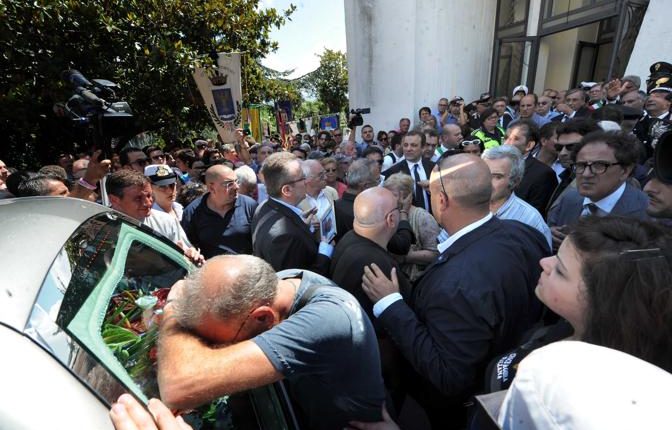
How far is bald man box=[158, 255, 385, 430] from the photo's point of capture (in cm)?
104

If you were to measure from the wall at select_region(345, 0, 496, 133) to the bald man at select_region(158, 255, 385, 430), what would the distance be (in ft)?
34.8

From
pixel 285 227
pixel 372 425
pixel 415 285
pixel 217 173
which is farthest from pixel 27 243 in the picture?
pixel 217 173

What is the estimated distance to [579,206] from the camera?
2.90 m

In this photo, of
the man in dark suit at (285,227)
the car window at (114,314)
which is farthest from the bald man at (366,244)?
the car window at (114,314)

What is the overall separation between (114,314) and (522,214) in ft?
8.66

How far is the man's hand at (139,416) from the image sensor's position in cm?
81

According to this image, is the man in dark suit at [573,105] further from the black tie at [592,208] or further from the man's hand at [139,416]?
the man's hand at [139,416]

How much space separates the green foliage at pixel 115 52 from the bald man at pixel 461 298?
7.01 meters

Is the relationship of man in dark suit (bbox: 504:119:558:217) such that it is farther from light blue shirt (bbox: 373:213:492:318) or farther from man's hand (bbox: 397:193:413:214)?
light blue shirt (bbox: 373:213:492:318)

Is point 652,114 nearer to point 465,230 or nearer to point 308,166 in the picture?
point 308,166

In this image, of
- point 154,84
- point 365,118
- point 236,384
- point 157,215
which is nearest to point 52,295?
point 236,384

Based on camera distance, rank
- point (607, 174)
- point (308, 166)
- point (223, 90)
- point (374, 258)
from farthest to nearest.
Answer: point (223, 90) → point (308, 166) → point (607, 174) → point (374, 258)

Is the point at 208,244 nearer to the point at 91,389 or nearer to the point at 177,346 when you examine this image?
the point at 177,346

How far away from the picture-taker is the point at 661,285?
37.2 inches
